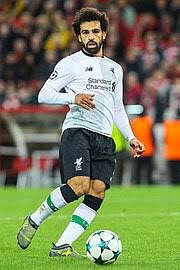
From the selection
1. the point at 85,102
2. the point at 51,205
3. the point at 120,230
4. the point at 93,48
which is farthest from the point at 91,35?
the point at 120,230

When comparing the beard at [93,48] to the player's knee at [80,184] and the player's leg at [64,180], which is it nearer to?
the player's leg at [64,180]

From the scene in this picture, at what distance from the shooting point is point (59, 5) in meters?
26.5

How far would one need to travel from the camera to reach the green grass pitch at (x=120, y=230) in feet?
27.6

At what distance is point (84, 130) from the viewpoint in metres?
8.90

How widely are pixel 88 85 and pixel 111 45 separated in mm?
15460

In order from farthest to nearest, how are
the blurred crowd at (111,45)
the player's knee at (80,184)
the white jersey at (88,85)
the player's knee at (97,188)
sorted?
the blurred crowd at (111,45) → the white jersey at (88,85) → the player's knee at (97,188) → the player's knee at (80,184)

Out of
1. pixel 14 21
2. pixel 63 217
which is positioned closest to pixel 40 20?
pixel 14 21

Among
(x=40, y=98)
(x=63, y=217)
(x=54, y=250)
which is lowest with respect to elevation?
(x=63, y=217)

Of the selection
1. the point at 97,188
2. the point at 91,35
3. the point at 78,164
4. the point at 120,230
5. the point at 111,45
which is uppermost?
the point at 91,35

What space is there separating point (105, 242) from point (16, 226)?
367 cm

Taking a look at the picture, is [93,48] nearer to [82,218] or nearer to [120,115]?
[120,115]

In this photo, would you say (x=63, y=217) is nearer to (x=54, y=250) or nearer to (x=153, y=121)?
(x=54, y=250)

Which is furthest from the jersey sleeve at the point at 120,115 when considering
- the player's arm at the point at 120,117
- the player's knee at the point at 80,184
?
the player's knee at the point at 80,184

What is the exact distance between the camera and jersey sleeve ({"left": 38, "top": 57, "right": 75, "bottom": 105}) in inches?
342
